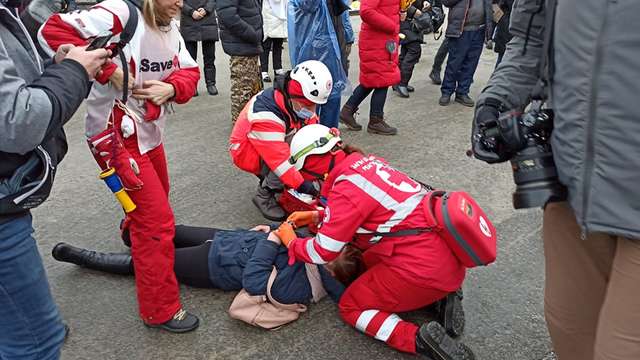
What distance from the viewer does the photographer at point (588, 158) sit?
1.33m

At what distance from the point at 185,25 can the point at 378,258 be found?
16.6ft

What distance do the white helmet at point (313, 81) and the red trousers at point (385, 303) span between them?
4.30 feet

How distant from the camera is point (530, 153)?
1638mm

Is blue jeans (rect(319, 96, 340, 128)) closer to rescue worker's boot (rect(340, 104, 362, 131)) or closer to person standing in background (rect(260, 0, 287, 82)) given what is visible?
rescue worker's boot (rect(340, 104, 362, 131))

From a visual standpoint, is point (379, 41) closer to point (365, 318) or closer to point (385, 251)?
point (385, 251)

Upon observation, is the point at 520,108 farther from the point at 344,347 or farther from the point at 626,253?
the point at 344,347

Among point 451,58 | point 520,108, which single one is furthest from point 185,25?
point 520,108

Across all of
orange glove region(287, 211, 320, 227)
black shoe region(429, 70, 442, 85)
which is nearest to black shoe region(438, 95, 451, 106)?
black shoe region(429, 70, 442, 85)

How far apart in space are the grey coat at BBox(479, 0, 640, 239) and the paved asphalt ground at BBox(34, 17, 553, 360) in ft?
4.64

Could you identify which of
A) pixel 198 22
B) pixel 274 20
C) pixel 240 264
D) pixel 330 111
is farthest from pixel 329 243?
pixel 274 20

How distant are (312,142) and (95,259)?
1535 millimetres

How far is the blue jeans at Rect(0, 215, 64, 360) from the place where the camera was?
5.42 ft

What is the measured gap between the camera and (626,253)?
4.63 feet

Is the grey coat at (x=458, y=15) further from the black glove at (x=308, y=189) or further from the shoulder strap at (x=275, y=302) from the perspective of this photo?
the shoulder strap at (x=275, y=302)
